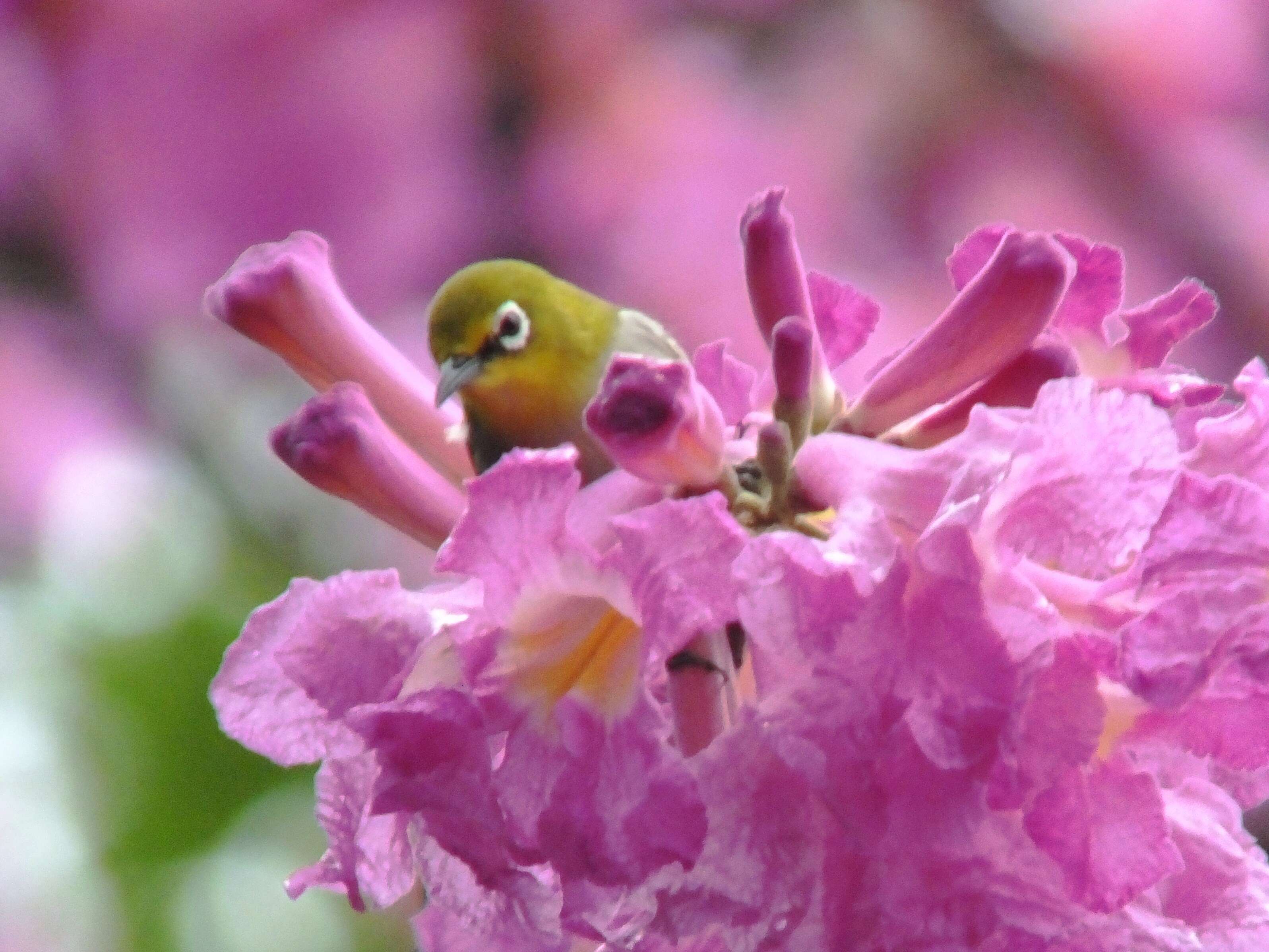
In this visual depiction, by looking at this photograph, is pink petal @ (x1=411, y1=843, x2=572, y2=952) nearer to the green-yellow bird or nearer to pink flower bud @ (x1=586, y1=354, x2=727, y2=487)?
pink flower bud @ (x1=586, y1=354, x2=727, y2=487)

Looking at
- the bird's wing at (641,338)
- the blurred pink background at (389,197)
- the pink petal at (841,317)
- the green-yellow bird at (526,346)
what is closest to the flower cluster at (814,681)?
the pink petal at (841,317)

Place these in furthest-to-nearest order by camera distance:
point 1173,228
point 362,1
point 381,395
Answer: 1. point 1173,228
2. point 362,1
3. point 381,395

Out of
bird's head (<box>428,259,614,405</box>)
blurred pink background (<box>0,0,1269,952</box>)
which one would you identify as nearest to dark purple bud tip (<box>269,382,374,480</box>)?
bird's head (<box>428,259,614,405</box>)

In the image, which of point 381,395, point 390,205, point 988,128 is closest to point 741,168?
point 988,128

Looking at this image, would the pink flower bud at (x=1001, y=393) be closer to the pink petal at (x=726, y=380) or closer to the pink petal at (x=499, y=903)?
the pink petal at (x=726, y=380)

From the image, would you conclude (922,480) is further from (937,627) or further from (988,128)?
(988,128)

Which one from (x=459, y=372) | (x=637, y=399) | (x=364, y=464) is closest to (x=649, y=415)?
(x=637, y=399)
